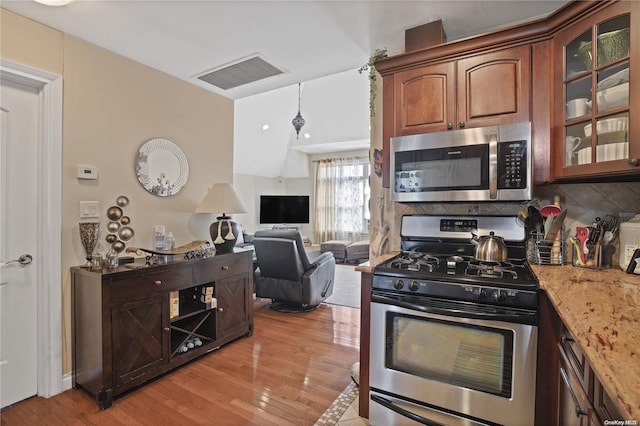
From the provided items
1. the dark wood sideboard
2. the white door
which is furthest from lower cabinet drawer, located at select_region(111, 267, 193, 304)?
the white door

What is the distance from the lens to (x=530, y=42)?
180 cm

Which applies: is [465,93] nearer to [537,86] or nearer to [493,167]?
[537,86]

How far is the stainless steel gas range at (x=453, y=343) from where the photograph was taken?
4.74 ft

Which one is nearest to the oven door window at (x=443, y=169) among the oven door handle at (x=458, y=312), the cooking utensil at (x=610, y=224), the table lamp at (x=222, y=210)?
the cooking utensil at (x=610, y=224)

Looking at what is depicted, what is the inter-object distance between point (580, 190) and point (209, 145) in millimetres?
3095

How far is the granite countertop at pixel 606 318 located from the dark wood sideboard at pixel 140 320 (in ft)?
7.63

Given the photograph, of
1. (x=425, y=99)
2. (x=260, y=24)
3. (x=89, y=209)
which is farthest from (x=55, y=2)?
(x=425, y=99)

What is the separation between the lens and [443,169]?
202 centimetres

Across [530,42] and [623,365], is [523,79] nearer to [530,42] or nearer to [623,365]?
[530,42]

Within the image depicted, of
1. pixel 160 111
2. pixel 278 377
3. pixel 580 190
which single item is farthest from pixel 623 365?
pixel 160 111

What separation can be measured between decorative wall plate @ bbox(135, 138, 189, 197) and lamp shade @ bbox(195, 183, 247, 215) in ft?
0.85

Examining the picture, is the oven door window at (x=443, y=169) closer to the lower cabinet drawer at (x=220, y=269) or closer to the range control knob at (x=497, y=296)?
the range control knob at (x=497, y=296)

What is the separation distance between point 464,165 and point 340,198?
22.1ft

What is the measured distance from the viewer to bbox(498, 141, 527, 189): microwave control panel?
1798 millimetres
